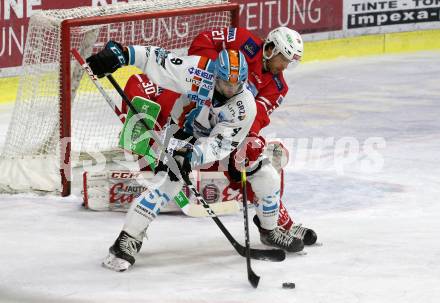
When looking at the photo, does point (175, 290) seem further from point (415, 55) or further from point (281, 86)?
point (415, 55)

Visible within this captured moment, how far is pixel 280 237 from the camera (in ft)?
19.1

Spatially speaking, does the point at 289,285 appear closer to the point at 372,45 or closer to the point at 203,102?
the point at 203,102

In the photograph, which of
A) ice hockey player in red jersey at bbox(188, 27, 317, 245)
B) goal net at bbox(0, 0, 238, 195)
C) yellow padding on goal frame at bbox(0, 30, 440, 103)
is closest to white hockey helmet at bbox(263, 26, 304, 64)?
ice hockey player in red jersey at bbox(188, 27, 317, 245)

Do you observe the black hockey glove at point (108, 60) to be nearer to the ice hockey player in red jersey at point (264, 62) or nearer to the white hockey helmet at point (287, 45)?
the ice hockey player in red jersey at point (264, 62)

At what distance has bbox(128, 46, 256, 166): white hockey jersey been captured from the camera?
543cm

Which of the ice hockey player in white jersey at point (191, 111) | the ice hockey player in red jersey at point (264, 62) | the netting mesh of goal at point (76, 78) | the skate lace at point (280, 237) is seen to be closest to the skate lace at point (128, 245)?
the ice hockey player in white jersey at point (191, 111)

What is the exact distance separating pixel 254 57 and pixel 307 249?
3.34ft

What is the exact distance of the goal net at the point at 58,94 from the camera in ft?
22.2

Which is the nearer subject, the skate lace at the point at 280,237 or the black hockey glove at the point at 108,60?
the black hockey glove at the point at 108,60

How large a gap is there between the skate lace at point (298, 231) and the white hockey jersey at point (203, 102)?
659 mm

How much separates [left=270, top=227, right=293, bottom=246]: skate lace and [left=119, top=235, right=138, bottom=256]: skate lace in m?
0.71

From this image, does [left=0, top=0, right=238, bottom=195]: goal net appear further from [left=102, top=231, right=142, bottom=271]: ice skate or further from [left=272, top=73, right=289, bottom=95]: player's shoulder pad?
[left=102, top=231, right=142, bottom=271]: ice skate

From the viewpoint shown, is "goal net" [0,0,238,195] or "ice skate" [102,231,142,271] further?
"goal net" [0,0,238,195]

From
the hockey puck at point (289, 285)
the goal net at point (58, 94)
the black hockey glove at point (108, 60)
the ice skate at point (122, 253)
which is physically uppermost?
the black hockey glove at point (108, 60)
